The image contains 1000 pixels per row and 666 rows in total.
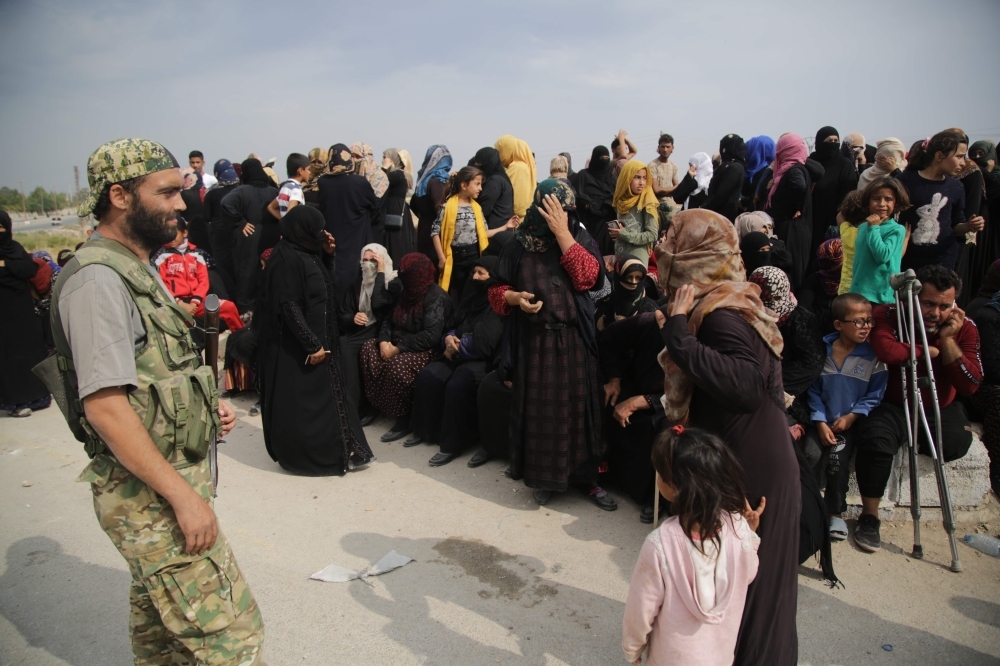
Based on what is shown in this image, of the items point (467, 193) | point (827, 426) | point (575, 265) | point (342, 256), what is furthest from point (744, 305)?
point (342, 256)

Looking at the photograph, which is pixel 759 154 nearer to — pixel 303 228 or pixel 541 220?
pixel 541 220

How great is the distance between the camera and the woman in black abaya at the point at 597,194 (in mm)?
7414

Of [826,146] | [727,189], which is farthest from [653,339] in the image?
[826,146]

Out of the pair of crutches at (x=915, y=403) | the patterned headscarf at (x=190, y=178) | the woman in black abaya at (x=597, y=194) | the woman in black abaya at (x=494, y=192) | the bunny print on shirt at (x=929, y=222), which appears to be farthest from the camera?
the patterned headscarf at (x=190, y=178)

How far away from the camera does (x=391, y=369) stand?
17.2 feet

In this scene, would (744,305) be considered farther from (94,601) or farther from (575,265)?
(94,601)

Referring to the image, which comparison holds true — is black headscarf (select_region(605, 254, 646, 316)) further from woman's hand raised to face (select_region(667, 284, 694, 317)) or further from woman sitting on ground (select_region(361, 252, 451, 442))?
woman's hand raised to face (select_region(667, 284, 694, 317))

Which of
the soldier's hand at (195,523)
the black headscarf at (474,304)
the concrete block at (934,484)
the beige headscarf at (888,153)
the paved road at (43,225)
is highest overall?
the beige headscarf at (888,153)

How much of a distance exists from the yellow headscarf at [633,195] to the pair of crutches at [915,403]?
119 inches

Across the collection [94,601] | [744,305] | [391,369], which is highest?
[744,305]

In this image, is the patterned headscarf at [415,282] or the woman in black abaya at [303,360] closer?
the woman in black abaya at [303,360]

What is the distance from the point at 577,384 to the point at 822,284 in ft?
7.94

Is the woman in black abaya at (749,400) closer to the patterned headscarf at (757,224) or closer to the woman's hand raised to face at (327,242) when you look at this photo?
the woman's hand raised to face at (327,242)

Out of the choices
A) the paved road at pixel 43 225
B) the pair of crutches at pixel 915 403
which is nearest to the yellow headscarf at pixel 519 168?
the pair of crutches at pixel 915 403
